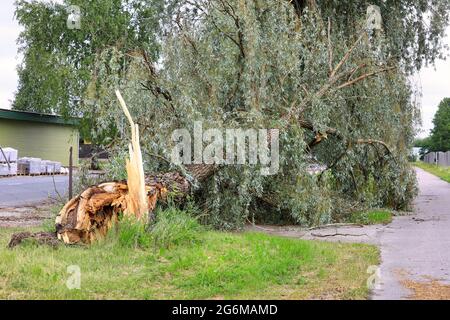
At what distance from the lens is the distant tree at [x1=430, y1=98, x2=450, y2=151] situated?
55206 mm

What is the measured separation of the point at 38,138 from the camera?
101 feet

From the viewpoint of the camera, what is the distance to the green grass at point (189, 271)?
5344 millimetres

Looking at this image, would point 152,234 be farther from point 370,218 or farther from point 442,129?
point 442,129

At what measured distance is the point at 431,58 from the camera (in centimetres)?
1539

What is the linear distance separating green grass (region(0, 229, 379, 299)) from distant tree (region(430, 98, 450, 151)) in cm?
5082

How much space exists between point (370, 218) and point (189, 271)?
254 inches

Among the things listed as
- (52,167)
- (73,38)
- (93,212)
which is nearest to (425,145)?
(52,167)

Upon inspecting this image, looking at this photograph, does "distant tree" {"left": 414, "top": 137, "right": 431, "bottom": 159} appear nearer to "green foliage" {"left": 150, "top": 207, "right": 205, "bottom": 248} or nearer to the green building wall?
the green building wall

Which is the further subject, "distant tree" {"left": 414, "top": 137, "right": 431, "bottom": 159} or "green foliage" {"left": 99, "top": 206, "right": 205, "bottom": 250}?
"distant tree" {"left": 414, "top": 137, "right": 431, "bottom": 159}

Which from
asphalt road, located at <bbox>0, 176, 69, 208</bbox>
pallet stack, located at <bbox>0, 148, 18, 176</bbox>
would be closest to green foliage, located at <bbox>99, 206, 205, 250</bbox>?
asphalt road, located at <bbox>0, 176, 69, 208</bbox>

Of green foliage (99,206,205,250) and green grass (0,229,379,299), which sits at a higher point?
green foliage (99,206,205,250)
